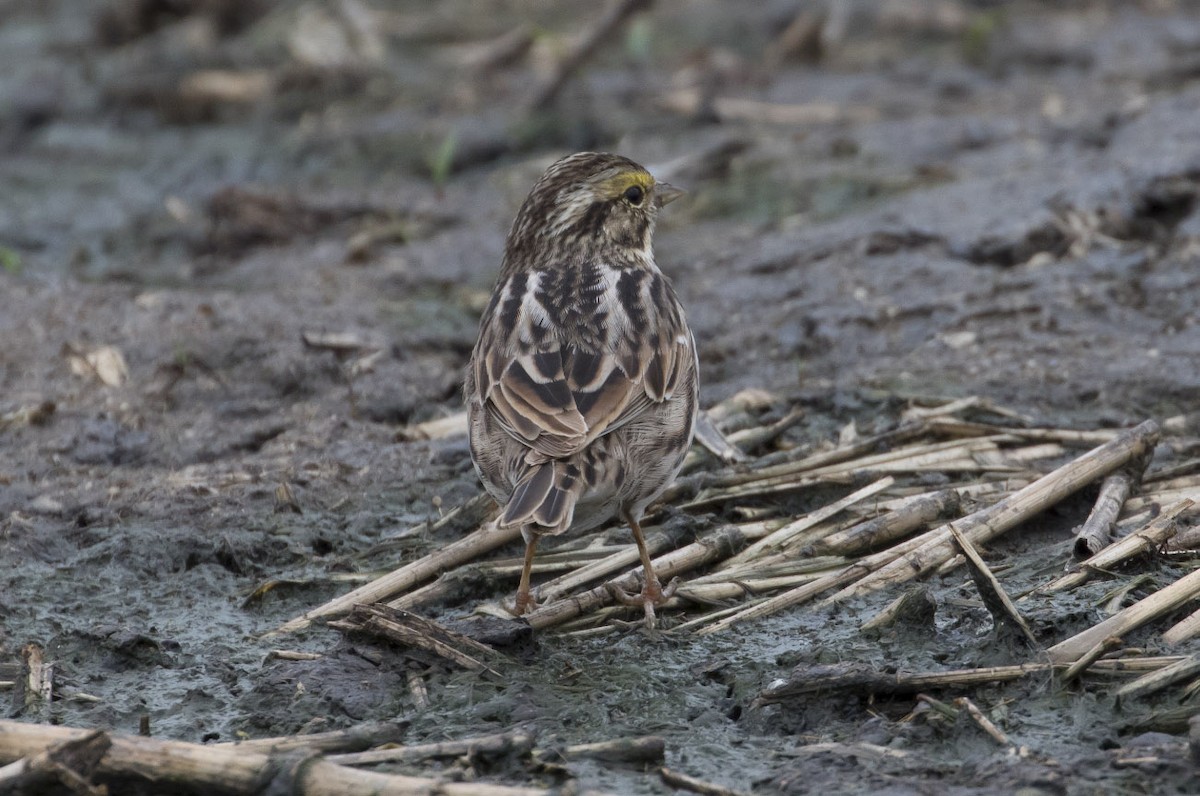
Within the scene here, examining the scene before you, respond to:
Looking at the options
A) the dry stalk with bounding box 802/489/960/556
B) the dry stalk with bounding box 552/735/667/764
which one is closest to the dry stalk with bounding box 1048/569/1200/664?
the dry stalk with bounding box 802/489/960/556

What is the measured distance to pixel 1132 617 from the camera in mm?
5363

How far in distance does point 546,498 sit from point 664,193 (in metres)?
2.55

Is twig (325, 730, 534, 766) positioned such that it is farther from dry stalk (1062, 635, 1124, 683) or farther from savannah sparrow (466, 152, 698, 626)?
dry stalk (1062, 635, 1124, 683)

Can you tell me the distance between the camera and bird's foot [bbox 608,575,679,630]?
241 inches

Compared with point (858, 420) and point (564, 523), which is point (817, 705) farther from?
point (858, 420)

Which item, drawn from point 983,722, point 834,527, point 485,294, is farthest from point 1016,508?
point 485,294

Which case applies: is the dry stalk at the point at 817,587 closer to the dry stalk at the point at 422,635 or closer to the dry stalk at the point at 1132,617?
the dry stalk at the point at 422,635

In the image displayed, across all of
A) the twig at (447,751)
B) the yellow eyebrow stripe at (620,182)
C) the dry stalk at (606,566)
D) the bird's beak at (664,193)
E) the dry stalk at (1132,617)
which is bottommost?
the dry stalk at (606,566)

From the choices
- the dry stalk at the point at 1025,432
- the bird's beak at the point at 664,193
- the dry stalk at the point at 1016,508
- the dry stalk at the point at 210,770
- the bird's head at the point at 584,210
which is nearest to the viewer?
the dry stalk at the point at 210,770

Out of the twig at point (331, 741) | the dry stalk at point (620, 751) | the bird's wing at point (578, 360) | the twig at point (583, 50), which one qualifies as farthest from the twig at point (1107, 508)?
the twig at point (583, 50)

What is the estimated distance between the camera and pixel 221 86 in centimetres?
1447

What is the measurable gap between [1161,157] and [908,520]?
194 inches

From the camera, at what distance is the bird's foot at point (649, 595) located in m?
6.13

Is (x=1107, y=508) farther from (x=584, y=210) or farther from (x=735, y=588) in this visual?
(x=584, y=210)
